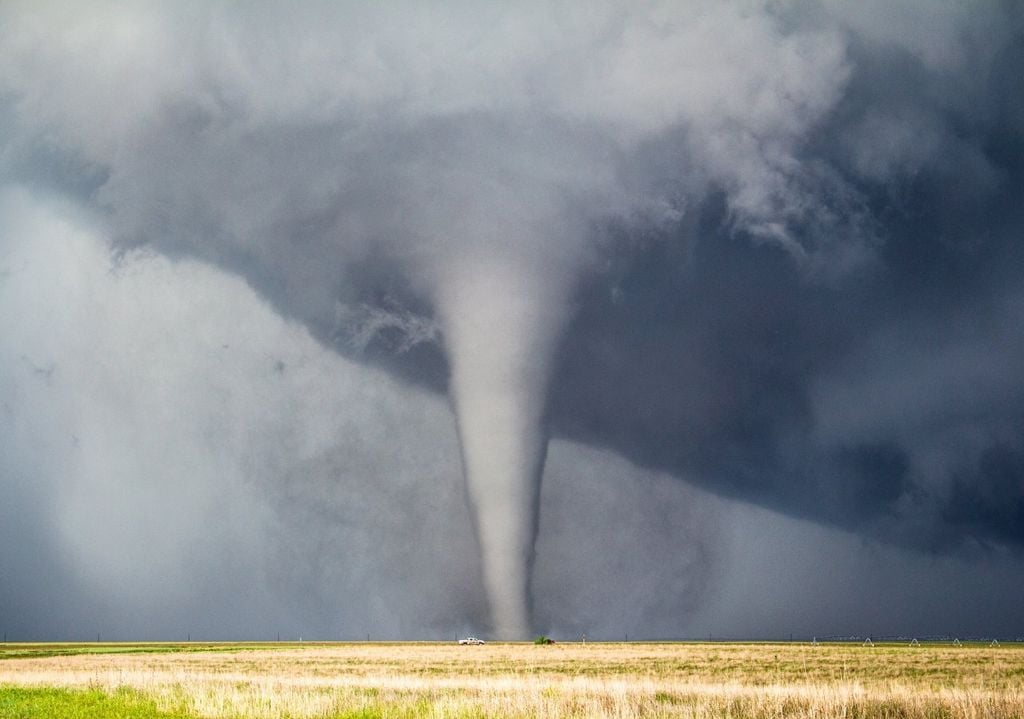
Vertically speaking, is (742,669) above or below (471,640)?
below

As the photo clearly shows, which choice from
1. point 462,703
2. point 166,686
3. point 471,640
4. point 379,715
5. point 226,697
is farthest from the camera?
point 471,640

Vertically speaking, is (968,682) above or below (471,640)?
below

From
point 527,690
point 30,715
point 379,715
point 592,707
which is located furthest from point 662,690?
point 30,715

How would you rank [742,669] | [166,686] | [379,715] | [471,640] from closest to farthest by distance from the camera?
[379,715] < [166,686] < [742,669] < [471,640]

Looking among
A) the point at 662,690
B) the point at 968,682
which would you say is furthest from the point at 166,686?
the point at 968,682

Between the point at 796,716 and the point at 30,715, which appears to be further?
the point at 30,715

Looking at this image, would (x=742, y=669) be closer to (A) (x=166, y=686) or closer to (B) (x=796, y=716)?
(B) (x=796, y=716)

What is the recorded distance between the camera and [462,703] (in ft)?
93.2

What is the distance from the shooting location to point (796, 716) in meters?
24.3

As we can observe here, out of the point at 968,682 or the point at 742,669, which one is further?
the point at 742,669

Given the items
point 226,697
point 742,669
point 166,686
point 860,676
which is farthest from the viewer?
point 742,669

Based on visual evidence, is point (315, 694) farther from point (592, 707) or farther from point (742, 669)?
point (742, 669)

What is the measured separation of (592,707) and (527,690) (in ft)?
25.9

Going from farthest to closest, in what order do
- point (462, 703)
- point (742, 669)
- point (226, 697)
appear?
point (742, 669), point (226, 697), point (462, 703)
